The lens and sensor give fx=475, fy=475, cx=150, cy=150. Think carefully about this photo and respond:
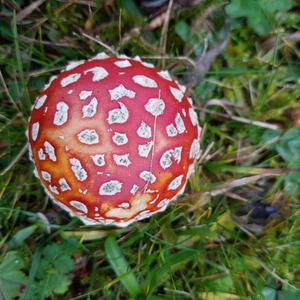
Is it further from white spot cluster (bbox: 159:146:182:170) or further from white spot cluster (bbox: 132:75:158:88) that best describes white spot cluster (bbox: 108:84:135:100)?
white spot cluster (bbox: 159:146:182:170)

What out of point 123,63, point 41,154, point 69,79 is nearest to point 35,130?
point 41,154

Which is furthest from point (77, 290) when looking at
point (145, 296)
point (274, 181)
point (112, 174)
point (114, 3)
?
point (114, 3)

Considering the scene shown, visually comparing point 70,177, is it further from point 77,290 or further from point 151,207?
point 77,290

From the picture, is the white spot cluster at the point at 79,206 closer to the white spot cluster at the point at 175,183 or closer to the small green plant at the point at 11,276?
the white spot cluster at the point at 175,183

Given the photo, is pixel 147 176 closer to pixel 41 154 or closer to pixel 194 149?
pixel 194 149

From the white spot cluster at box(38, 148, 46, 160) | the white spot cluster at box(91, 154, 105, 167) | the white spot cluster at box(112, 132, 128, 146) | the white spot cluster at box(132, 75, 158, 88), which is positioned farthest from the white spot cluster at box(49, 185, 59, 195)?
the white spot cluster at box(132, 75, 158, 88)

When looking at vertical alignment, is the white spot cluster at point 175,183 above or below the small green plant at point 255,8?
below

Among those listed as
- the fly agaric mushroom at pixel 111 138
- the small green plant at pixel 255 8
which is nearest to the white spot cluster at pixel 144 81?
the fly agaric mushroom at pixel 111 138
